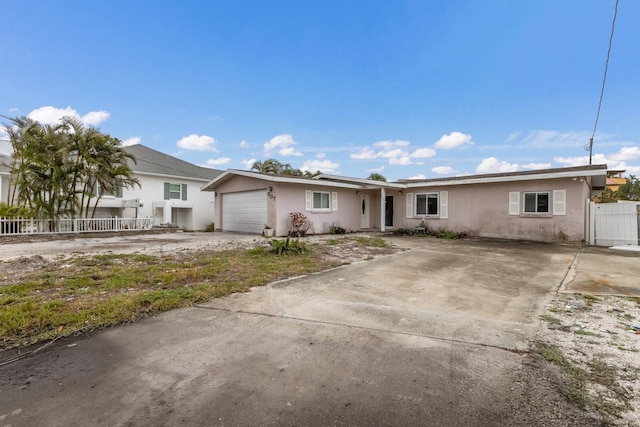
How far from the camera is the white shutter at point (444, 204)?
15.0 m

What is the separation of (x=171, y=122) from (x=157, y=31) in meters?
6.30

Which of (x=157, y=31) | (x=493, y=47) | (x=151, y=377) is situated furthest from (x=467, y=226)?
(x=157, y=31)

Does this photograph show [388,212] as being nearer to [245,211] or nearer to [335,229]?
[335,229]

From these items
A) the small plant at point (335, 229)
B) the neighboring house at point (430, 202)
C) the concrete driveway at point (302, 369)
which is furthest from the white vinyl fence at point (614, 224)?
the concrete driveway at point (302, 369)

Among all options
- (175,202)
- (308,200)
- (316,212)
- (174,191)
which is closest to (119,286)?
(308,200)

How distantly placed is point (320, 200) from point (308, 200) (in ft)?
2.70

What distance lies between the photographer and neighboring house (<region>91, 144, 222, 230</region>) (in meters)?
18.3

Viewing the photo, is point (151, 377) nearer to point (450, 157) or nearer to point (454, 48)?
point (454, 48)

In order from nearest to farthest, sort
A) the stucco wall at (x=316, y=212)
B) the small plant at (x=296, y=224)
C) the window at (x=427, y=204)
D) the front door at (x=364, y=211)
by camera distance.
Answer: the stucco wall at (x=316, y=212) < the small plant at (x=296, y=224) < the window at (x=427, y=204) < the front door at (x=364, y=211)

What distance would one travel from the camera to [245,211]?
15.5m

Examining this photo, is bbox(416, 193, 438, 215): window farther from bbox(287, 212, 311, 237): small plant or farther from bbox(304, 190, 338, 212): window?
bbox(287, 212, 311, 237): small plant

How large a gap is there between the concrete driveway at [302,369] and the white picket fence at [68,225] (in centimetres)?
1343

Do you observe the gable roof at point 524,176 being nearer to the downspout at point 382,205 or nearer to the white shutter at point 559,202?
the white shutter at point 559,202

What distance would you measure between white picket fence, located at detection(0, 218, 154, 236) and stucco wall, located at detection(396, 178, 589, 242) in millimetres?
14577
